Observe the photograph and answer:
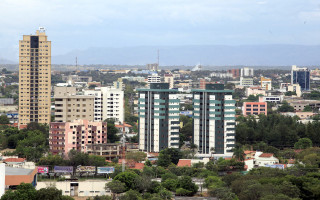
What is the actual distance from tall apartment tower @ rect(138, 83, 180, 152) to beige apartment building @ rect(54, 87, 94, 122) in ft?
19.0

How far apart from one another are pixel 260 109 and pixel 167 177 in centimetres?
2476

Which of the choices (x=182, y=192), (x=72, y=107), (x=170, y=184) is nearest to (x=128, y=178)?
(x=170, y=184)

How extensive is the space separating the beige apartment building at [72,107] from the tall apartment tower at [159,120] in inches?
227

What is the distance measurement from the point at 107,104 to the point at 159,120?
10359mm

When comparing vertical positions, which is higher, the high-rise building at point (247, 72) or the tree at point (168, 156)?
the high-rise building at point (247, 72)

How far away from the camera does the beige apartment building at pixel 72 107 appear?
34.7 m

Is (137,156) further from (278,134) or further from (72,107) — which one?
(72,107)

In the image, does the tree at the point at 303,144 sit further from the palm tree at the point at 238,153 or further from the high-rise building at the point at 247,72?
the high-rise building at the point at 247,72

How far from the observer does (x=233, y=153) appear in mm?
28547

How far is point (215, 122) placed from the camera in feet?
96.1

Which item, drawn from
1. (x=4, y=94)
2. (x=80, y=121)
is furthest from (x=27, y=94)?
(x=4, y=94)

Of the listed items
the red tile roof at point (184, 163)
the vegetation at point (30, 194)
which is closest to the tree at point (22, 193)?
the vegetation at point (30, 194)

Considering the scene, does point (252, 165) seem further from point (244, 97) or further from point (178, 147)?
point (244, 97)

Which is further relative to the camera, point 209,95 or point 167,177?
point 209,95
